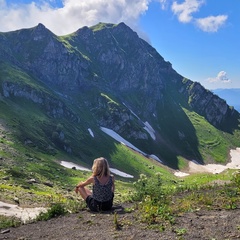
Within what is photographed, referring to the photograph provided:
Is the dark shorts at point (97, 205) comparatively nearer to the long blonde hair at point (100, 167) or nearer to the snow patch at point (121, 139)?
the long blonde hair at point (100, 167)

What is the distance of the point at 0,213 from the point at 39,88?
392ft

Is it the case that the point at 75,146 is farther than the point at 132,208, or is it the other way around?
the point at 75,146

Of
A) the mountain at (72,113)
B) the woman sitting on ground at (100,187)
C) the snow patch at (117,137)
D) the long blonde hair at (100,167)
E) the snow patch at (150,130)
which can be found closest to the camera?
the long blonde hair at (100,167)

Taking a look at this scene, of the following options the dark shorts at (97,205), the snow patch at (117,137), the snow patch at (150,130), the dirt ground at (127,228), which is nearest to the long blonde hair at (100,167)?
the dark shorts at (97,205)

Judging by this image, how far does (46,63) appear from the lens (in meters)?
171

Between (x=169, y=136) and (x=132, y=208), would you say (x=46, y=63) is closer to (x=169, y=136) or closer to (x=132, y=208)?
(x=169, y=136)

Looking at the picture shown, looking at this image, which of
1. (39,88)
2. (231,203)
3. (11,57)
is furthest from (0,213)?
(11,57)

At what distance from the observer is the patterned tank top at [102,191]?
15.8 metres

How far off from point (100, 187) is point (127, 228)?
364 centimetres

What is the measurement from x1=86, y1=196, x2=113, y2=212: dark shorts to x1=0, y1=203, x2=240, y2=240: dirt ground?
0.54 m

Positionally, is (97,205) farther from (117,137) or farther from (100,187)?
(117,137)

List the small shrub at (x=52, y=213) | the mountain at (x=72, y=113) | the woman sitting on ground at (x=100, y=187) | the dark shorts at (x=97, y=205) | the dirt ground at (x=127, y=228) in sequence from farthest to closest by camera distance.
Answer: the mountain at (x=72, y=113) → the dark shorts at (x=97, y=205) → the small shrub at (x=52, y=213) → the woman sitting on ground at (x=100, y=187) → the dirt ground at (x=127, y=228)

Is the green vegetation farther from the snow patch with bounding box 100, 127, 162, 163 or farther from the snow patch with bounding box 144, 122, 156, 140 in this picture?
the snow patch with bounding box 144, 122, 156, 140

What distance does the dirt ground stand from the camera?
11.3m
